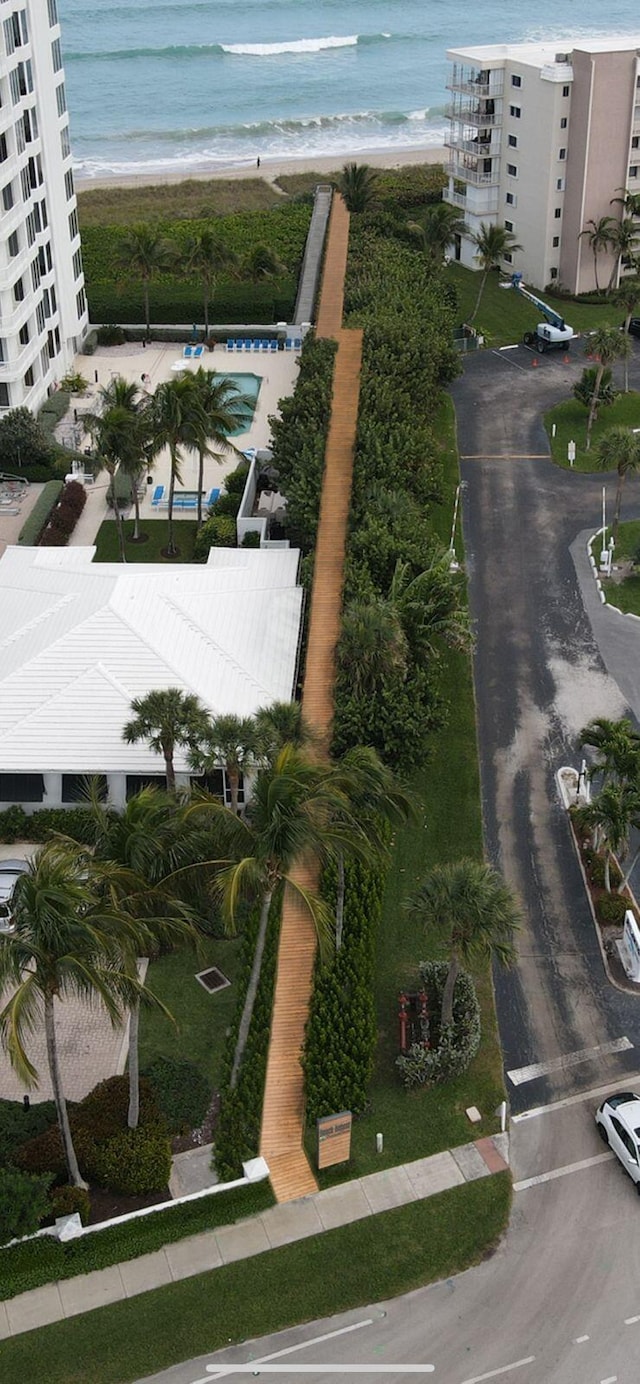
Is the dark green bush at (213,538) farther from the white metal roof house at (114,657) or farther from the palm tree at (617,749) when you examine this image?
the palm tree at (617,749)

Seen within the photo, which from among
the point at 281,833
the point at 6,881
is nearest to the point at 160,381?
the point at 6,881

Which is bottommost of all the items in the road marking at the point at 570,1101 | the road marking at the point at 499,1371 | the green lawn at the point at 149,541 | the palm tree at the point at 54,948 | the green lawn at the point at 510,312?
the road marking at the point at 570,1101

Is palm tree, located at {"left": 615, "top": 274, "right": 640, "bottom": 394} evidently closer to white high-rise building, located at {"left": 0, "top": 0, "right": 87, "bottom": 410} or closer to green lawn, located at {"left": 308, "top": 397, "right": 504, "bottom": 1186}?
white high-rise building, located at {"left": 0, "top": 0, "right": 87, "bottom": 410}

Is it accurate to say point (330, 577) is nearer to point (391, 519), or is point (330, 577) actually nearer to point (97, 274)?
point (391, 519)

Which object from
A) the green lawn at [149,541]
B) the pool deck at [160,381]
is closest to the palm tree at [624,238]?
the pool deck at [160,381]

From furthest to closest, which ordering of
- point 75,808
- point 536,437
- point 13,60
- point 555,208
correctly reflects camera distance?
point 555,208 → point 536,437 → point 13,60 → point 75,808

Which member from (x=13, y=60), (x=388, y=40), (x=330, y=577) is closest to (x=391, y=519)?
(x=330, y=577)
